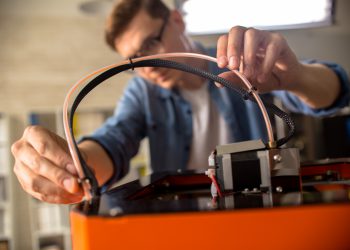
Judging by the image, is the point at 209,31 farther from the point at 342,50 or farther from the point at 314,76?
the point at 342,50

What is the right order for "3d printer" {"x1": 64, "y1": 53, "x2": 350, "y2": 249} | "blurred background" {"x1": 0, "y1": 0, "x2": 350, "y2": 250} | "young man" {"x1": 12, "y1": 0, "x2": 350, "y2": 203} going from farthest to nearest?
"blurred background" {"x1": 0, "y1": 0, "x2": 350, "y2": 250}, "young man" {"x1": 12, "y1": 0, "x2": 350, "y2": 203}, "3d printer" {"x1": 64, "y1": 53, "x2": 350, "y2": 249}

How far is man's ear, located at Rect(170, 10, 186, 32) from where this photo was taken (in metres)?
0.90

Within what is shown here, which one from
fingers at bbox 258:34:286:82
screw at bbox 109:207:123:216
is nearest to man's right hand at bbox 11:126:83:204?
screw at bbox 109:207:123:216

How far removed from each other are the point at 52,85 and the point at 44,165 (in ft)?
8.34

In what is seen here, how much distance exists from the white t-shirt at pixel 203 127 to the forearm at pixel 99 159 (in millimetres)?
244

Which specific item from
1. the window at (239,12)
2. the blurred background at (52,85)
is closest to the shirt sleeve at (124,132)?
the window at (239,12)

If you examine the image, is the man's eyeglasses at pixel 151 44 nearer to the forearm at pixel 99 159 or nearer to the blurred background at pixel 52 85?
the forearm at pixel 99 159

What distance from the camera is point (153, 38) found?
2.73ft

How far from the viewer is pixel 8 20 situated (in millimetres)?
2705

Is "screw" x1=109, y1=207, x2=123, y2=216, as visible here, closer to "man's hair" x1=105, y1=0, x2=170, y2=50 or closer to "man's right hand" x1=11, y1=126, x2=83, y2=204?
"man's right hand" x1=11, y1=126, x2=83, y2=204

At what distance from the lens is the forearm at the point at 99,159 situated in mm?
573

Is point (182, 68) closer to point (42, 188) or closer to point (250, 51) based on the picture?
point (250, 51)

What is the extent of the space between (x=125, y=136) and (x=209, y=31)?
351 mm

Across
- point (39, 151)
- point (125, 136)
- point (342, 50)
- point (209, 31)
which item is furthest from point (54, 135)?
point (342, 50)
